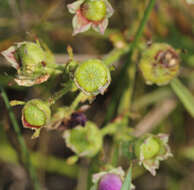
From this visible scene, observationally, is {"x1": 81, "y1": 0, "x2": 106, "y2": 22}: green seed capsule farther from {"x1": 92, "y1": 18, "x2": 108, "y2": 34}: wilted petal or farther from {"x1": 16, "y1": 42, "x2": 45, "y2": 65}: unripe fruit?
{"x1": 16, "y1": 42, "x2": 45, "y2": 65}: unripe fruit

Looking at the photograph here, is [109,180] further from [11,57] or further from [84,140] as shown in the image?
[11,57]

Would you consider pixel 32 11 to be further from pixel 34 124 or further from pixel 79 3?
pixel 34 124

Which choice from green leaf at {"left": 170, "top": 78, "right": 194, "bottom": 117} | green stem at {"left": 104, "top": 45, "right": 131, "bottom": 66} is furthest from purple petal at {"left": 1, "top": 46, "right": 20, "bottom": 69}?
green leaf at {"left": 170, "top": 78, "right": 194, "bottom": 117}

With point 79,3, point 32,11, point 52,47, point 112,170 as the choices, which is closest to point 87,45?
A: point 52,47

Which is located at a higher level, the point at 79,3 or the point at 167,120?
the point at 79,3

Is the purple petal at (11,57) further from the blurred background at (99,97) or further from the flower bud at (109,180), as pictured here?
the blurred background at (99,97)

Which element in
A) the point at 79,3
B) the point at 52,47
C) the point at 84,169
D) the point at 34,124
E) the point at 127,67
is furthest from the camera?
the point at 52,47
